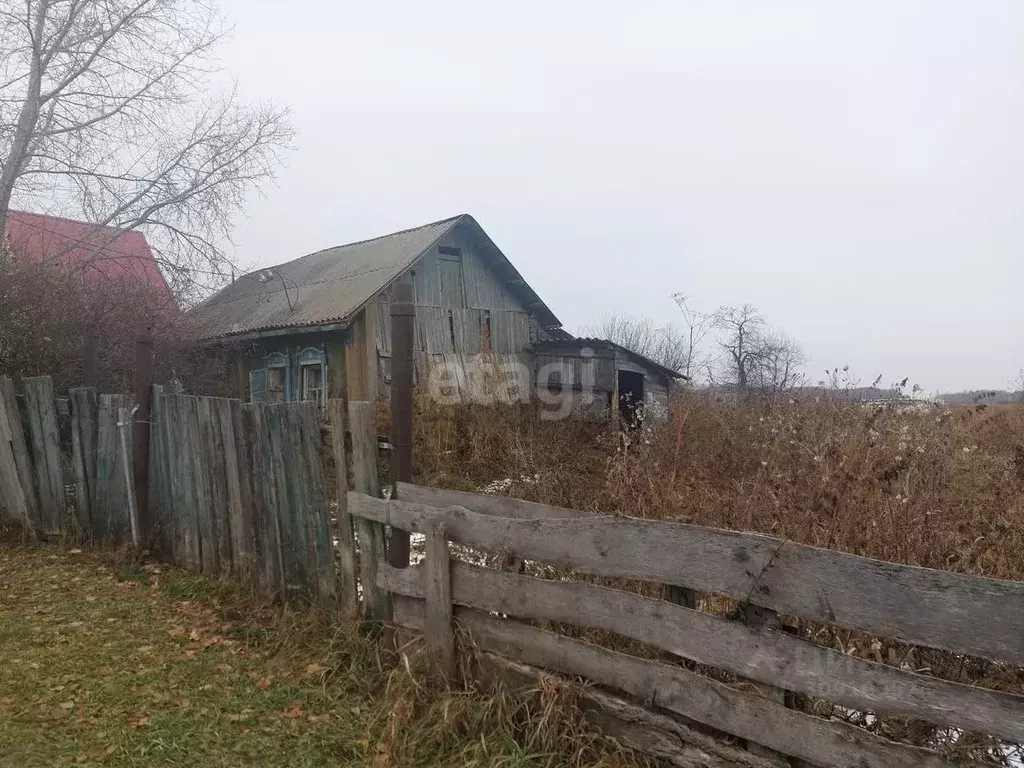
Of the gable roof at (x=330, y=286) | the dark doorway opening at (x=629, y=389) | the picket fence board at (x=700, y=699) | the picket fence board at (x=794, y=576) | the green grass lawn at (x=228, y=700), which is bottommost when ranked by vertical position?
the green grass lawn at (x=228, y=700)

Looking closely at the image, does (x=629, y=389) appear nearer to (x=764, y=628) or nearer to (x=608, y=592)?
(x=608, y=592)

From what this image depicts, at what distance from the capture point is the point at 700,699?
271cm

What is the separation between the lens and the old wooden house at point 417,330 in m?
13.6

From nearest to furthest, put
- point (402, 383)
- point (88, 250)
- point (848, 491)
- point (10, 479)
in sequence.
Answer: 1. point (402, 383)
2. point (848, 491)
3. point (10, 479)
4. point (88, 250)

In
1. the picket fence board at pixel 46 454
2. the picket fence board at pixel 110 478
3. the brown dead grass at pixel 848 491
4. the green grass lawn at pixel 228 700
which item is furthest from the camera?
the picket fence board at pixel 46 454

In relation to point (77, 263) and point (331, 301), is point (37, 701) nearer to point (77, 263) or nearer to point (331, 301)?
point (77, 263)

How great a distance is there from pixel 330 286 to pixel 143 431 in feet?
32.3

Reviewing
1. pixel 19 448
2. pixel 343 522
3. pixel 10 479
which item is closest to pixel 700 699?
pixel 343 522

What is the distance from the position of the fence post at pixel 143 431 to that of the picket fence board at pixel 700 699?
12.7 ft

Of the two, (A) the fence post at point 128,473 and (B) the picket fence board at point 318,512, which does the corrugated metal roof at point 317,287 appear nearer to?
(A) the fence post at point 128,473

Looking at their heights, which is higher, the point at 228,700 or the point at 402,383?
the point at 402,383

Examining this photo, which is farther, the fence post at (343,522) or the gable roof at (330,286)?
the gable roof at (330,286)

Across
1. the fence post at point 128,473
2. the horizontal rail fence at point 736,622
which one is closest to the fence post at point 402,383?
the horizontal rail fence at point 736,622

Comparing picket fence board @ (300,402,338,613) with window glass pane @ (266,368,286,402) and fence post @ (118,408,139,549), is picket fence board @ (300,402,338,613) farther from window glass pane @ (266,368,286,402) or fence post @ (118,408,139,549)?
window glass pane @ (266,368,286,402)
